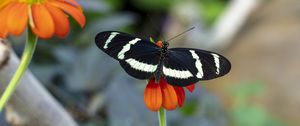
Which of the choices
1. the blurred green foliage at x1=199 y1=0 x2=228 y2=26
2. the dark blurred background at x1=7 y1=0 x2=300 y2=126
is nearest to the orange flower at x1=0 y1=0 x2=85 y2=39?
the dark blurred background at x1=7 y1=0 x2=300 y2=126

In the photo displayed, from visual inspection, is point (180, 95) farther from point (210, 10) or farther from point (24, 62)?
point (210, 10)

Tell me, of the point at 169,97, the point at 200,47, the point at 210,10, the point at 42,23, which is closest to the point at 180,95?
the point at 169,97

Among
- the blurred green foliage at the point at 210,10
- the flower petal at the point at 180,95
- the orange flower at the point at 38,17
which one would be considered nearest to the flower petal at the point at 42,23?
the orange flower at the point at 38,17

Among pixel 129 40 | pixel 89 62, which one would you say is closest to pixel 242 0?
pixel 89 62

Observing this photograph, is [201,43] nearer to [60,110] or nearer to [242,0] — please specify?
[242,0]

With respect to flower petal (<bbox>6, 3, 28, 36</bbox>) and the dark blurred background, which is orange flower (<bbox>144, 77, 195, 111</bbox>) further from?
the dark blurred background

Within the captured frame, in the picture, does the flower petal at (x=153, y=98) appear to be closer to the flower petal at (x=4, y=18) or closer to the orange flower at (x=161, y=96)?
the orange flower at (x=161, y=96)
